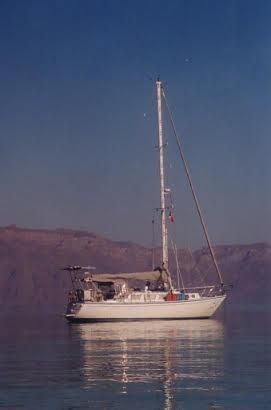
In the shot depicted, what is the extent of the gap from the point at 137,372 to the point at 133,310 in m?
36.0

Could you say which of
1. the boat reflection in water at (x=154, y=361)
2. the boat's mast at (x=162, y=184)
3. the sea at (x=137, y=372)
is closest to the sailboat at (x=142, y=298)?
the boat's mast at (x=162, y=184)

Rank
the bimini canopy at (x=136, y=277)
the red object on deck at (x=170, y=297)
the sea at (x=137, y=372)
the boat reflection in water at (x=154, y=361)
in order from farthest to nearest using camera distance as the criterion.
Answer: the bimini canopy at (x=136, y=277)
the red object on deck at (x=170, y=297)
the boat reflection in water at (x=154, y=361)
the sea at (x=137, y=372)

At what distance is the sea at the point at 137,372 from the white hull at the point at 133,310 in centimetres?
1512

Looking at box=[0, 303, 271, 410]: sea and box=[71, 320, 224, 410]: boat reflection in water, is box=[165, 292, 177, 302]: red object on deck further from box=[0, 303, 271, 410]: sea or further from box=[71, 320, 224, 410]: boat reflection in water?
box=[0, 303, 271, 410]: sea

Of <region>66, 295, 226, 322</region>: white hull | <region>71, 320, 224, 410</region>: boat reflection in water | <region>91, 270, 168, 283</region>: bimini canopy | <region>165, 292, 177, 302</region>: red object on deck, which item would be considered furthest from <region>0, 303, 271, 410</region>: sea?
<region>91, 270, 168, 283</region>: bimini canopy

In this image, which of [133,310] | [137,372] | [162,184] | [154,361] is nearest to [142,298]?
[133,310]

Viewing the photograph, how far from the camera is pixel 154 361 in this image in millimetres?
35000

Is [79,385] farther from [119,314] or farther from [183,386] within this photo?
[119,314]

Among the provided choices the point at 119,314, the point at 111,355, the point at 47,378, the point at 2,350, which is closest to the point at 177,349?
the point at 111,355

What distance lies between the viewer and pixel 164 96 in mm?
72000

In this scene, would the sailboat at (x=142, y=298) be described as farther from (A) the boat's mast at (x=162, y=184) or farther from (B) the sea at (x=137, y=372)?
(B) the sea at (x=137, y=372)

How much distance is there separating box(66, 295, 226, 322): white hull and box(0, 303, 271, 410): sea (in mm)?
15121

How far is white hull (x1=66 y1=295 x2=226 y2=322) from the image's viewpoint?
6719 cm

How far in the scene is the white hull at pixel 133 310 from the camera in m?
67.2
